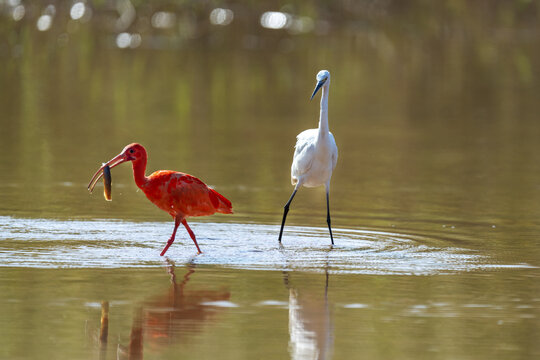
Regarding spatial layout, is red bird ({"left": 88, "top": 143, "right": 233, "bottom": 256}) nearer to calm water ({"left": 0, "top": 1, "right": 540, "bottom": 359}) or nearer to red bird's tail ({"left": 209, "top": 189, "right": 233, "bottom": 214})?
red bird's tail ({"left": 209, "top": 189, "right": 233, "bottom": 214})

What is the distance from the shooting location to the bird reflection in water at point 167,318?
22.1 ft

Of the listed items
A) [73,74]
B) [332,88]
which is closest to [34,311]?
[332,88]

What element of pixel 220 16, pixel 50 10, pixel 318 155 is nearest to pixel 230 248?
pixel 318 155

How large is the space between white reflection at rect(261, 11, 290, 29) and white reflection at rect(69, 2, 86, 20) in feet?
24.6

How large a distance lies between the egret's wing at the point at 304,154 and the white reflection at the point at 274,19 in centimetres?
3394

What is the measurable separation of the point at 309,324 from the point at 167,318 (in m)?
0.94

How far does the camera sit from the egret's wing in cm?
1147

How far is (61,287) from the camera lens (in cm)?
827

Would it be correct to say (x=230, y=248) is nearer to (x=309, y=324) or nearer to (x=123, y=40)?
(x=309, y=324)

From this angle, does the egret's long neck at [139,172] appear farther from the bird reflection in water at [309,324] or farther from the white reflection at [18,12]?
the white reflection at [18,12]

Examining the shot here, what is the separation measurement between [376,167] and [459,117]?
7.59 m

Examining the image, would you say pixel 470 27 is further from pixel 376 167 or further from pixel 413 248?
pixel 413 248

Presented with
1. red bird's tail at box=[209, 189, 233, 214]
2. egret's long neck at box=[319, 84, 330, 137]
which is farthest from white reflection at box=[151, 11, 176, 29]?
red bird's tail at box=[209, 189, 233, 214]

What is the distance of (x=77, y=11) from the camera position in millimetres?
45969
